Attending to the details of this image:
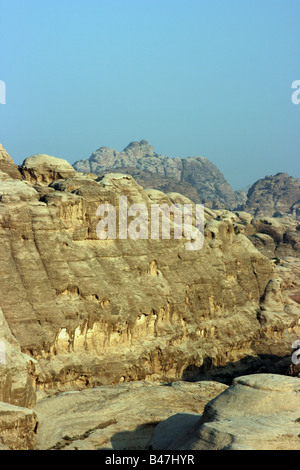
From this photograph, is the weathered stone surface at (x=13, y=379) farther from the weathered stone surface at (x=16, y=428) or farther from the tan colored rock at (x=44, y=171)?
the tan colored rock at (x=44, y=171)

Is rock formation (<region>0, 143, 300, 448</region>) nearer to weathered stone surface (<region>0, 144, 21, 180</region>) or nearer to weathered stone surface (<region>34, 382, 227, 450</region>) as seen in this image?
weathered stone surface (<region>0, 144, 21, 180</region>)

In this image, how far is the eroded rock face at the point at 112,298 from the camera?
5997 centimetres

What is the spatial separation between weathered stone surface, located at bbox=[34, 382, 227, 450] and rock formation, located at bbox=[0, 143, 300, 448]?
270 centimetres

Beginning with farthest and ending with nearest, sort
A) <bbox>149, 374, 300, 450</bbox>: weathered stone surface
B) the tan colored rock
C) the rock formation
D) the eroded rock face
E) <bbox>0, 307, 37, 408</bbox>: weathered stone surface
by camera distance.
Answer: the tan colored rock, the eroded rock face, the rock formation, <bbox>0, 307, 37, 408</bbox>: weathered stone surface, <bbox>149, 374, 300, 450</bbox>: weathered stone surface

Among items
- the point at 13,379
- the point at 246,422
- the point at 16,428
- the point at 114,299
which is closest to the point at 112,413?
the point at 13,379

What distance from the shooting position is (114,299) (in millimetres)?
66438

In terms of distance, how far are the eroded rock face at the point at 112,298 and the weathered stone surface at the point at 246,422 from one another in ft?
52.3

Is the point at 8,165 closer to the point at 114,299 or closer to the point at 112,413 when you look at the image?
the point at 114,299

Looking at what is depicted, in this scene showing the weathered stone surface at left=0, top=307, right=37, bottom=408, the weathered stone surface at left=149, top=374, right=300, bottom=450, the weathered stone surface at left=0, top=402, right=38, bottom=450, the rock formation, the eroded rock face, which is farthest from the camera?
the eroded rock face

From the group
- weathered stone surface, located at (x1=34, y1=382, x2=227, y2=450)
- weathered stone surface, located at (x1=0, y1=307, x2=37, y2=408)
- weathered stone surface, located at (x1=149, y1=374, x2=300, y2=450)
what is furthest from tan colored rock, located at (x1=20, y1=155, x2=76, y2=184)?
weathered stone surface, located at (x1=149, y1=374, x2=300, y2=450)

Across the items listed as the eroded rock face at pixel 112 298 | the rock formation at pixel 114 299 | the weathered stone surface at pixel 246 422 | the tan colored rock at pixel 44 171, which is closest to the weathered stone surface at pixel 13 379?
the rock formation at pixel 114 299

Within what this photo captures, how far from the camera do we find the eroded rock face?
197ft

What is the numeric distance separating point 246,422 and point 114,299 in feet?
99.5
